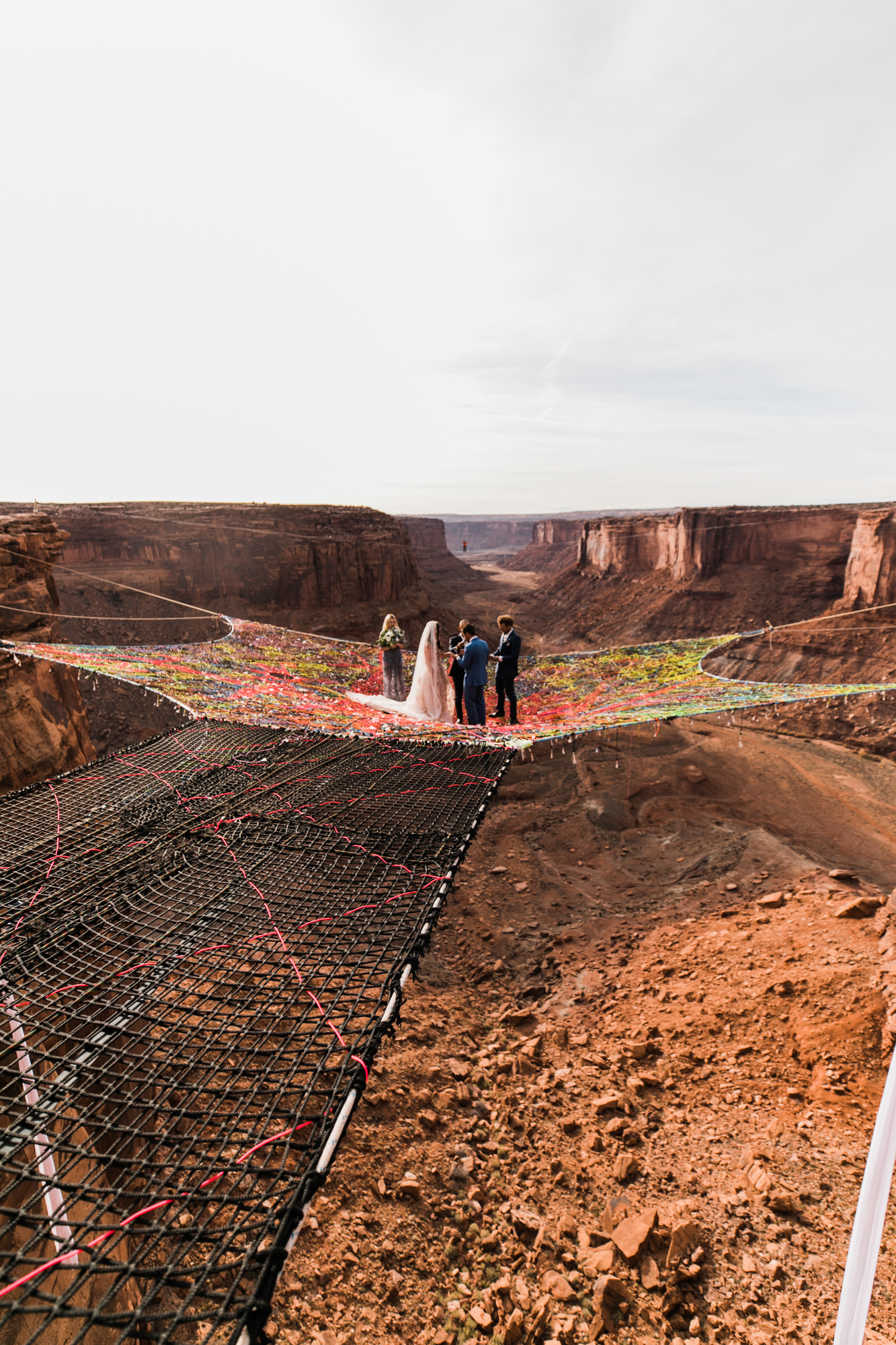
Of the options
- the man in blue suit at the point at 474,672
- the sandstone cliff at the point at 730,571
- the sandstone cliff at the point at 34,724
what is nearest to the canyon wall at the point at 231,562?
the sandstone cliff at the point at 730,571

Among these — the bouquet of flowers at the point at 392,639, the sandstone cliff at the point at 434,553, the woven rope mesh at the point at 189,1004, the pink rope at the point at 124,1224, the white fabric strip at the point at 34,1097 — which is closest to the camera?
the pink rope at the point at 124,1224

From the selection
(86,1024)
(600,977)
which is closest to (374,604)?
(600,977)

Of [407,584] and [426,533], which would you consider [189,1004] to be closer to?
[407,584]

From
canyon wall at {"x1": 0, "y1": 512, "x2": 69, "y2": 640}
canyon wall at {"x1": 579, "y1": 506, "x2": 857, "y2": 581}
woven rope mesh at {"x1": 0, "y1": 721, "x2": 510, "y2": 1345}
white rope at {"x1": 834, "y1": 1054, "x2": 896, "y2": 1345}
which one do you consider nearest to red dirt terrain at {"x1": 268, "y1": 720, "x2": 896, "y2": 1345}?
woven rope mesh at {"x1": 0, "y1": 721, "x2": 510, "y2": 1345}

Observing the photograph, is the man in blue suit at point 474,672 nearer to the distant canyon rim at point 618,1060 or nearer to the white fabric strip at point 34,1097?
the distant canyon rim at point 618,1060

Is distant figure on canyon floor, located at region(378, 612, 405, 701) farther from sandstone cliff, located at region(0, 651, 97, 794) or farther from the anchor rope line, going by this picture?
sandstone cliff, located at region(0, 651, 97, 794)

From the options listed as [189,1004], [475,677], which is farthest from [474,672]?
[189,1004]
